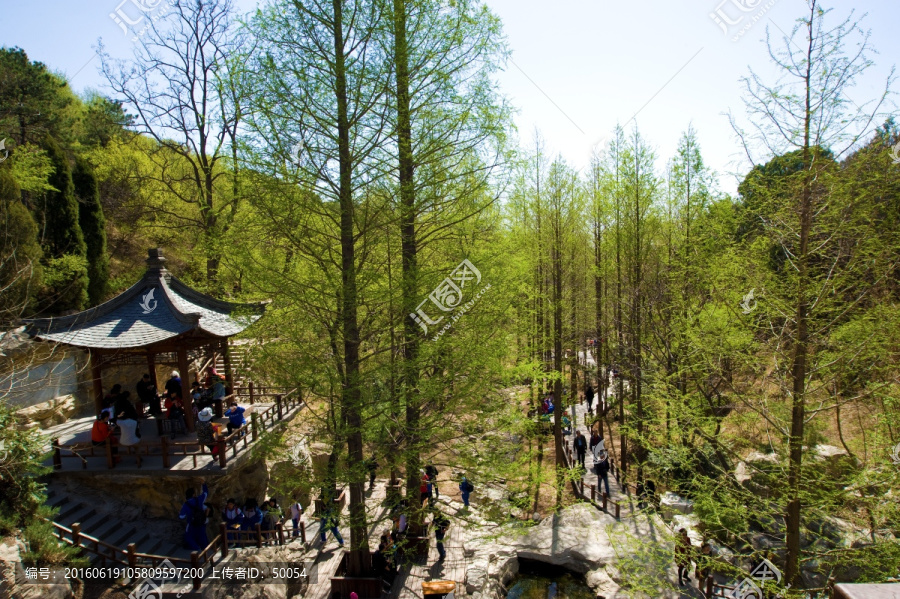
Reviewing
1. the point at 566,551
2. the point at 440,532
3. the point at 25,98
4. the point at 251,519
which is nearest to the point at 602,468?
the point at 566,551

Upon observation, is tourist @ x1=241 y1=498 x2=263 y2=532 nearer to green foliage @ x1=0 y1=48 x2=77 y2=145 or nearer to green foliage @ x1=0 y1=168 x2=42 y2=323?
green foliage @ x1=0 y1=168 x2=42 y2=323

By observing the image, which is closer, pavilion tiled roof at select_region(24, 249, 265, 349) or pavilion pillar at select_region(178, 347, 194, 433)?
pavilion tiled roof at select_region(24, 249, 265, 349)

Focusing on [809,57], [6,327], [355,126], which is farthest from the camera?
[6,327]

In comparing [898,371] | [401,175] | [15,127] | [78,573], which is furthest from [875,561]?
[15,127]

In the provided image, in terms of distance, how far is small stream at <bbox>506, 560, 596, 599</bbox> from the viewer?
845cm

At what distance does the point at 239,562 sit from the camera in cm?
742

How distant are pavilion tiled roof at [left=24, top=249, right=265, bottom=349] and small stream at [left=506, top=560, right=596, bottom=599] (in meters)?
7.09

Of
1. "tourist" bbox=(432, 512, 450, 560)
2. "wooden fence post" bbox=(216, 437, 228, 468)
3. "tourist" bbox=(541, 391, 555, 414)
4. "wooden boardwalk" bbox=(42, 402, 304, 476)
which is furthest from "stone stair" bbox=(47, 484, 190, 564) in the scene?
"tourist" bbox=(541, 391, 555, 414)

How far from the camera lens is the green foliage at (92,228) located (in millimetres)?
15102

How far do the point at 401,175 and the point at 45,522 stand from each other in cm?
818

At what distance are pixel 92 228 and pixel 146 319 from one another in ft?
28.5

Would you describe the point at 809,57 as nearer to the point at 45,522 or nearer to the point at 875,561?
the point at 875,561

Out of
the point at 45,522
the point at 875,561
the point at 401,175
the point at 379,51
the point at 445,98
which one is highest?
the point at 379,51

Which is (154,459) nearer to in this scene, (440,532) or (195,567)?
(195,567)
